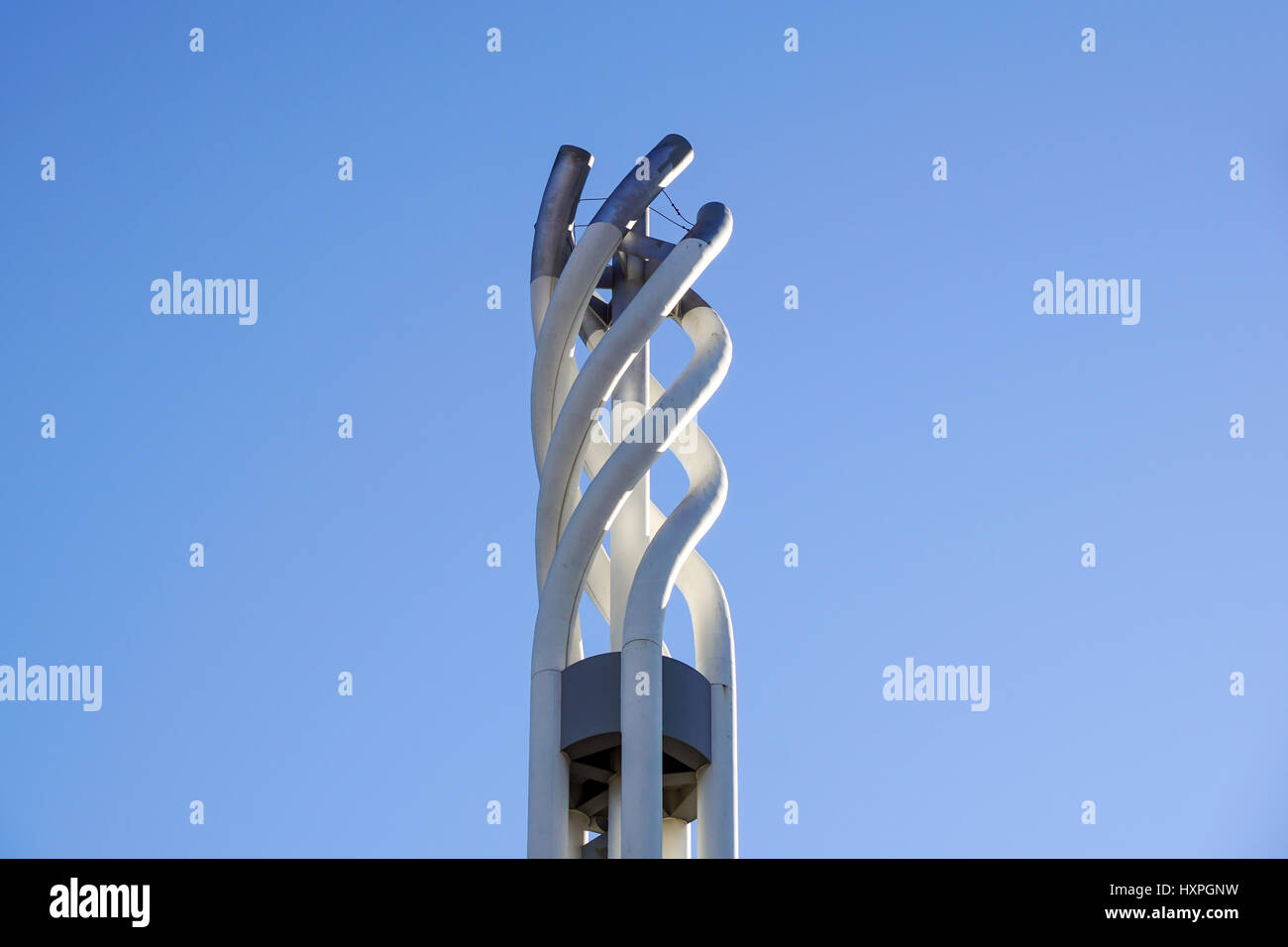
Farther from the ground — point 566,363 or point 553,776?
point 566,363

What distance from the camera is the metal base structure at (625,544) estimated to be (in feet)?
95.7

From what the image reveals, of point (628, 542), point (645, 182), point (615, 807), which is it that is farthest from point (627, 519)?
point (645, 182)

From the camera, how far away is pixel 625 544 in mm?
31719

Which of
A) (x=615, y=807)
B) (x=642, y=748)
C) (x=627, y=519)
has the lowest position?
(x=615, y=807)

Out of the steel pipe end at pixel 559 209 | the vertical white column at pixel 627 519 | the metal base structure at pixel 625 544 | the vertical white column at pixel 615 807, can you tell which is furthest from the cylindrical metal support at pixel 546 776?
the steel pipe end at pixel 559 209

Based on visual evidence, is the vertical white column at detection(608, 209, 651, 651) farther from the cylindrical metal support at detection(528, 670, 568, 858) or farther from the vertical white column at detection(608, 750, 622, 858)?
the vertical white column at detection(608, 750, 622, 858)

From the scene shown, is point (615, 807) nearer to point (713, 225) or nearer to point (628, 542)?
point (628, 542)

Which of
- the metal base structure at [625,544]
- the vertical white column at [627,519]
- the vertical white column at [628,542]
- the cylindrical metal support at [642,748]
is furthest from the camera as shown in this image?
the vertical white column at [627,519]

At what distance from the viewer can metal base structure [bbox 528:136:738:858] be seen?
29172 mm

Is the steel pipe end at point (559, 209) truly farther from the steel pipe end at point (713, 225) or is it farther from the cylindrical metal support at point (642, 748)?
the cylindrical metal support at point (642, 748)

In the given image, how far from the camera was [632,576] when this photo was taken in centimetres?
3159
